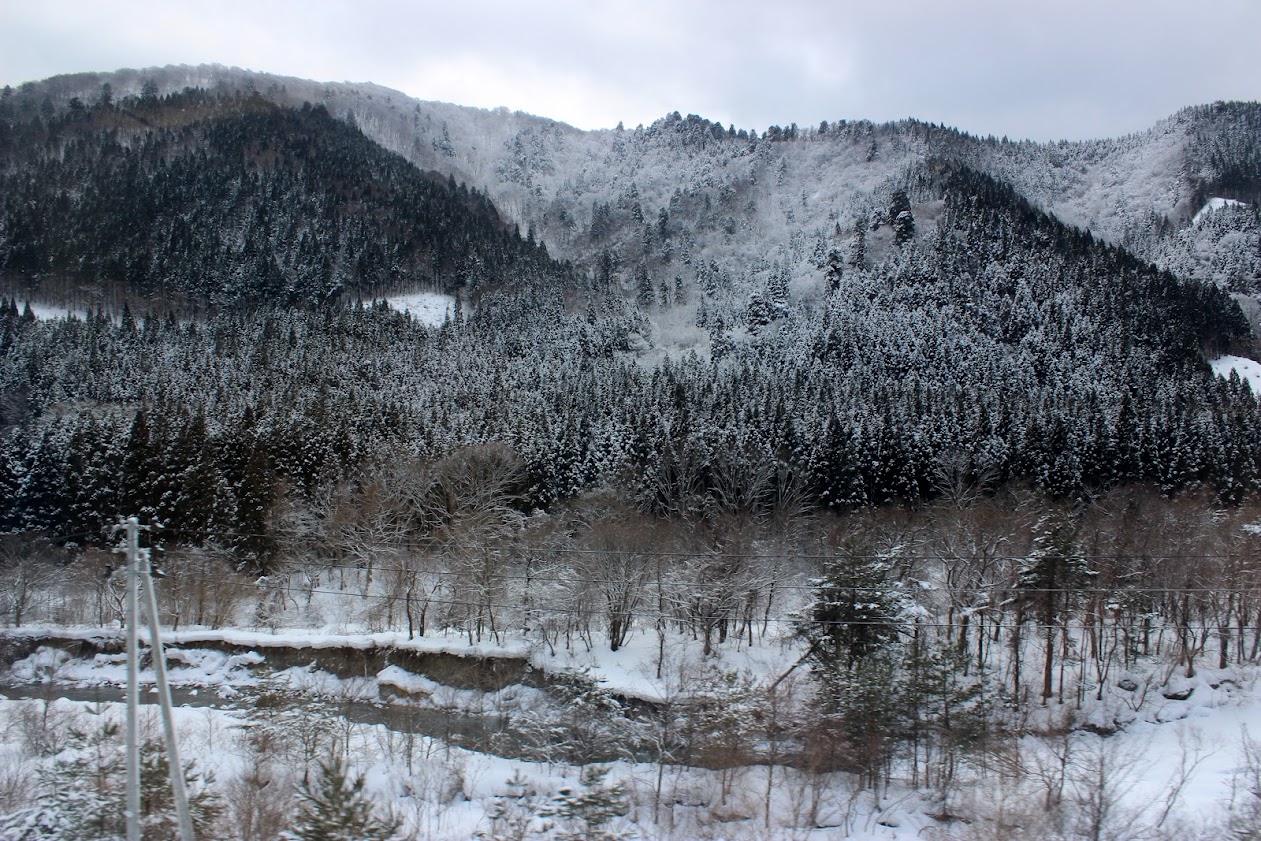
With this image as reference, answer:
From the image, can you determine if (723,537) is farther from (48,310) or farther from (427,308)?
(48,310)

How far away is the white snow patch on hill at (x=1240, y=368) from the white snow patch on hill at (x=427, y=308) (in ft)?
497

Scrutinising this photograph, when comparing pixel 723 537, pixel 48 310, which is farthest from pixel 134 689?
pixel 48 310

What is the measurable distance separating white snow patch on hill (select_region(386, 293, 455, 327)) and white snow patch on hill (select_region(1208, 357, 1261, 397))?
152 m

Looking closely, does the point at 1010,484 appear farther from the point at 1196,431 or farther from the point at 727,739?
the point at 727,739

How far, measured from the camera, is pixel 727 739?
1091 inches

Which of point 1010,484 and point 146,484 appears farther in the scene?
point 1010,484

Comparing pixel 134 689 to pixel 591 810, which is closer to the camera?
pixel 134 689

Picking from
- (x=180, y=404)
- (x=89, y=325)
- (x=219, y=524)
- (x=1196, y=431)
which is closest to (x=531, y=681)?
(x=219, y=524)

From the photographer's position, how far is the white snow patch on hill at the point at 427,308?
180500 mm

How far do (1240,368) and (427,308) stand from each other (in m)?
171

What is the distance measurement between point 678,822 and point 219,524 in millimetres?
37417

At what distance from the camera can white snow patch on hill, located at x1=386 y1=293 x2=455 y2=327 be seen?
180m

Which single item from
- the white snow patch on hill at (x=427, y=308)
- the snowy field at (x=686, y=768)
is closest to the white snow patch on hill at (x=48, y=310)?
the white snow patch on hill at (x=427, y=308)

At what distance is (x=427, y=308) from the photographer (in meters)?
190
